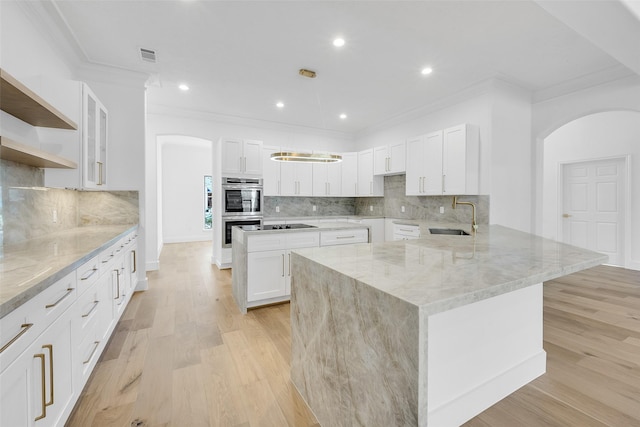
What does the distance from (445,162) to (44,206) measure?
4.84 meters

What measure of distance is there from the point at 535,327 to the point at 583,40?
3.13m

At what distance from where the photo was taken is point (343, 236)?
3617 mm

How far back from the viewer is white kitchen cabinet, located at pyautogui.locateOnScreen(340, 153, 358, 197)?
6395 millimetres

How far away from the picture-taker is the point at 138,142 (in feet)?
12.5

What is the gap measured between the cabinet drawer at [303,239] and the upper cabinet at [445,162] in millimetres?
2211

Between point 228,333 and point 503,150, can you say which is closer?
point 228,333

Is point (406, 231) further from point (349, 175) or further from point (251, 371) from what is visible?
point (251, 371)

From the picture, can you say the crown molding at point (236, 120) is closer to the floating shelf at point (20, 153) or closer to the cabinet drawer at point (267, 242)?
the floating shelf at point (20, 153)

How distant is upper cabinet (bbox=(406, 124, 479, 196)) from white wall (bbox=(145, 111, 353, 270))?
2.50m

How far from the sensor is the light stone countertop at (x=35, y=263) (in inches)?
40.8

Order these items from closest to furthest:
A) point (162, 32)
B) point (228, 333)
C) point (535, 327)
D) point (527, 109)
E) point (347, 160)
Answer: point (535, 327) < point (228, 333) < point (162, 32) < point (527, 109) < point (347, 160)

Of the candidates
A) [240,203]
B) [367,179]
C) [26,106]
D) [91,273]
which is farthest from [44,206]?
[367,179]

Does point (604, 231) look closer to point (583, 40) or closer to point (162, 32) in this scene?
point (583, 40)

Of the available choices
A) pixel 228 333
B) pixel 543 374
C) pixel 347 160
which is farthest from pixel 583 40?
pixel 228 333
